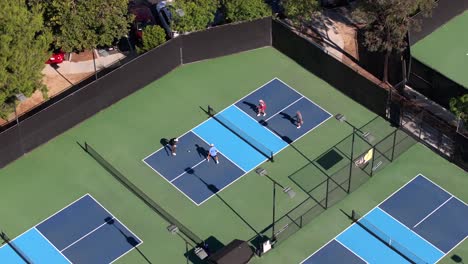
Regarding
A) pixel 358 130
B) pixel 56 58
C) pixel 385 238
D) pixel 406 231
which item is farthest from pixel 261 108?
pixel 56 58

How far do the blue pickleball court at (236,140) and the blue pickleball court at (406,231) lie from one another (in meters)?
7.05

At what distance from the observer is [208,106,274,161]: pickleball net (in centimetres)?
6525

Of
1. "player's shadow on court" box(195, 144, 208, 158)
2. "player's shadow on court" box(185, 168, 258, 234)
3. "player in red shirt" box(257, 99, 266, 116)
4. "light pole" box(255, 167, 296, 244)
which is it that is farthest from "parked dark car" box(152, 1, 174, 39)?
"light pole" box(255, 167, 296, 244)

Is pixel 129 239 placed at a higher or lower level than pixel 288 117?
lower

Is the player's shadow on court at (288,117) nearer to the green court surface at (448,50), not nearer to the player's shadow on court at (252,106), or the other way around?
the player's shadow on court at (252,106)

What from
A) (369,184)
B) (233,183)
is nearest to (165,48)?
(233,183)

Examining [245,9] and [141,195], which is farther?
[245,9]

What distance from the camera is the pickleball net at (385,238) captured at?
59.1m

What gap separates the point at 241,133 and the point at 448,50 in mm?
14111

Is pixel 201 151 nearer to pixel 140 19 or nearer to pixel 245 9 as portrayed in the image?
pixel 245 9

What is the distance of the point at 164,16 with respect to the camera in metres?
72.8

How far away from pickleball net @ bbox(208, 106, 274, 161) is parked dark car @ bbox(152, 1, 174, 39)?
6421 mm

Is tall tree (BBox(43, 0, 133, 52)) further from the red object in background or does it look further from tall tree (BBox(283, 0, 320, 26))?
tall tree (BBox(283, 0, 320, 26))

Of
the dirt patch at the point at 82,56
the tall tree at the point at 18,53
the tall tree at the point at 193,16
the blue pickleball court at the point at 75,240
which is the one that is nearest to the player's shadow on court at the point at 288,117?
the tall tree at the point at 193,16
